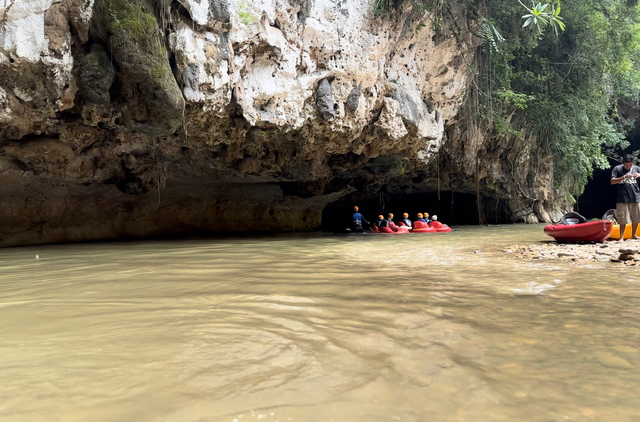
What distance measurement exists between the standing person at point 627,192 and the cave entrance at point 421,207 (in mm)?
8403

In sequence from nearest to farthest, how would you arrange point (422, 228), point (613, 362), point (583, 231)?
point (613, 362)
point (583, 231)
point (422, 228)

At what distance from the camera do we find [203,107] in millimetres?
6629

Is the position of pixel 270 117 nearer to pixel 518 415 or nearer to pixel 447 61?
pixel 447 61

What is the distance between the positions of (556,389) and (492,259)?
3.75 metres

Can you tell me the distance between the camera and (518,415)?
1.26 meters

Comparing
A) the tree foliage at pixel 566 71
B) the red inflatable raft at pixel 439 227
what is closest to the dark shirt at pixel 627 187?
the tree foliage at pixel 566 71

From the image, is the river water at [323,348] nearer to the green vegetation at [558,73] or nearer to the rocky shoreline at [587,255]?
the rocky shoreline at [587,255]

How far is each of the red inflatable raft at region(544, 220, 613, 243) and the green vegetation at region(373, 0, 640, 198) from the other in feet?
15.6

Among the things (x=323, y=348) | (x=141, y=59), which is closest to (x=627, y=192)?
(x=323, y=348)

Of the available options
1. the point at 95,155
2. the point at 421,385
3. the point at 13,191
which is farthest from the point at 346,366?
the point at 13,191

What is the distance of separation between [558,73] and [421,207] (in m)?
7.00

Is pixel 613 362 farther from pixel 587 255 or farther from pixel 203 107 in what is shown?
pixel 203 107

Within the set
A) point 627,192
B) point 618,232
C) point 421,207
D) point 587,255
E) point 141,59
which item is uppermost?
point 141,59

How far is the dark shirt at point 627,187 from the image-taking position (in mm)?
6508
